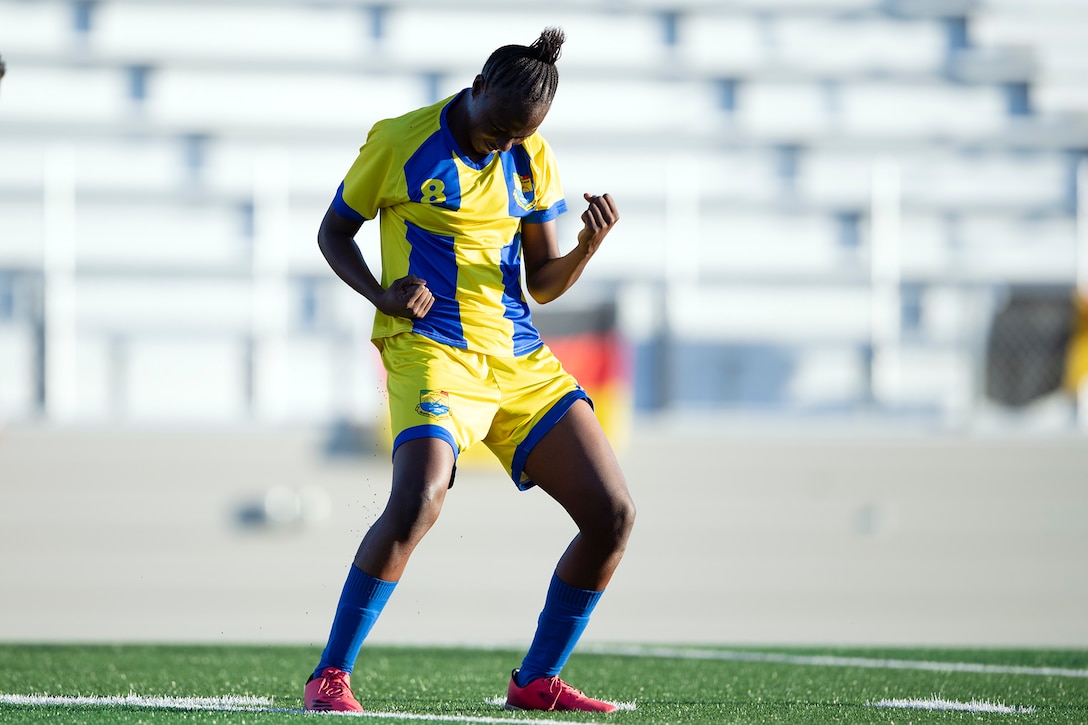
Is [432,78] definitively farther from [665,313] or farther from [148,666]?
[148,666]

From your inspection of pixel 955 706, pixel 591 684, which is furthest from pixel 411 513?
pixel 955 706

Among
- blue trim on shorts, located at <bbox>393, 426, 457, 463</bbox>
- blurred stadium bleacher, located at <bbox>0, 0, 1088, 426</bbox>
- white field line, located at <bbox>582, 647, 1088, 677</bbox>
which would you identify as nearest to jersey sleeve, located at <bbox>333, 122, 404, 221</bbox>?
blue trim on shorts, located at <bbox>393, 426, 457, 463</bbox>

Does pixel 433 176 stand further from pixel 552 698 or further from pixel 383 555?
pixel 552 698

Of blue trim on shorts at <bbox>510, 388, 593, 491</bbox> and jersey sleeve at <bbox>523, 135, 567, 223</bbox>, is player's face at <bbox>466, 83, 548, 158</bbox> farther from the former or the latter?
blue trim on shorts at <bbox>510, 388, 593, 491</bbox>

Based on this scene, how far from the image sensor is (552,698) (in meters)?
2.99

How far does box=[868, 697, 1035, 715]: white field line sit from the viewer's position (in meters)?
3.21

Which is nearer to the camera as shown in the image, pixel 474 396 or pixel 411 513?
pixel 411 513

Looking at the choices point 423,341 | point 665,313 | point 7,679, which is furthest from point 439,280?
point 665,313

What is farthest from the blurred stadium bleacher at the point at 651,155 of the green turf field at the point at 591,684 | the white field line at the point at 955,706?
the white field line at the point at 955,706

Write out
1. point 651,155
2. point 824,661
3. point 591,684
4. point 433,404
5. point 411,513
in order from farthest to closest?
A: point 651,155 → point 824,661 → point 591,684 → point 433,404 → point 411,513

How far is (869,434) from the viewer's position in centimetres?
659

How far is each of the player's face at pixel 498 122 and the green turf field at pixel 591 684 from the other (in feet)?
3.79

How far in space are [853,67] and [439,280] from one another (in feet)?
26.4

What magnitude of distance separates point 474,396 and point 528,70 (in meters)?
0.66
